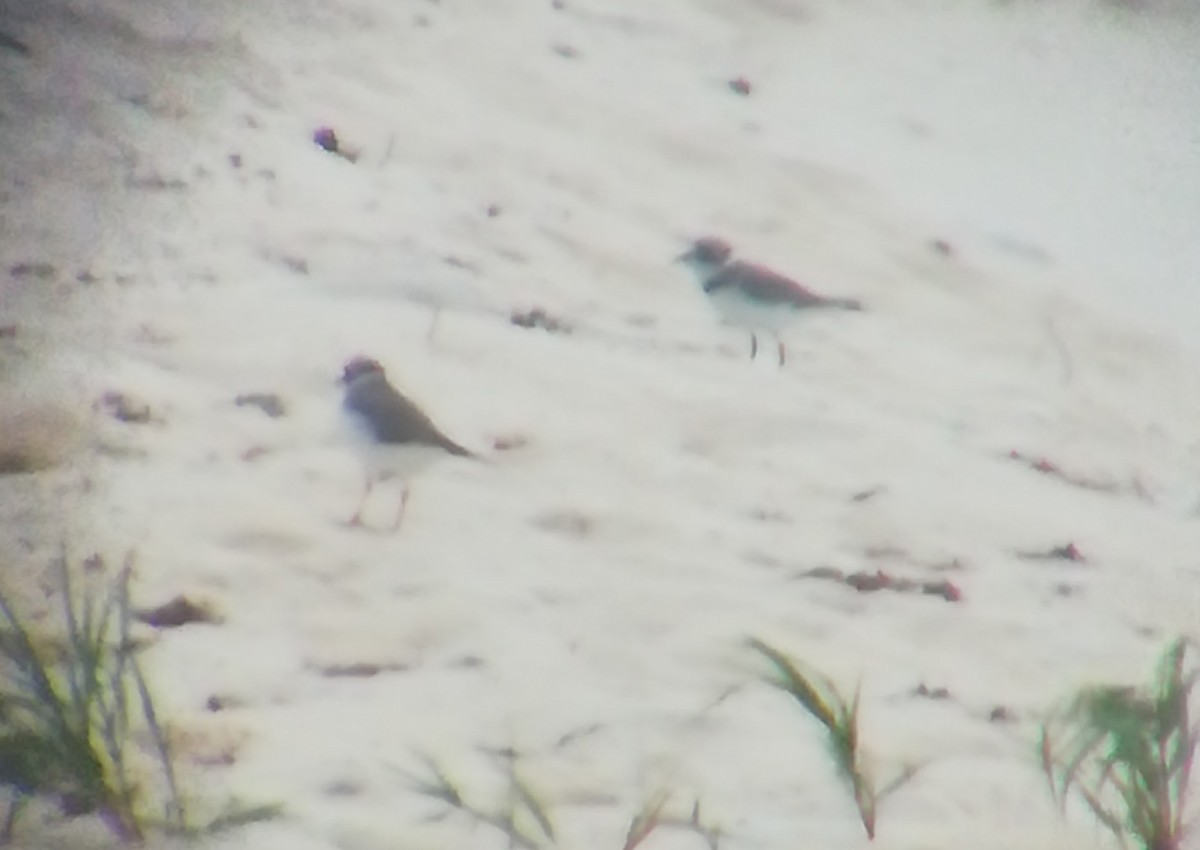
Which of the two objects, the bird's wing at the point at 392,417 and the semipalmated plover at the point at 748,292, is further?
the semipalmated plover at the point at 748,292

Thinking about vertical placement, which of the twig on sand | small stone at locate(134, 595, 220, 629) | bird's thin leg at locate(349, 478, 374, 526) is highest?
the twig on sand

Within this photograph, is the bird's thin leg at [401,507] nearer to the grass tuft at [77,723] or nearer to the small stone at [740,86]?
the grass tuft at [77,723]

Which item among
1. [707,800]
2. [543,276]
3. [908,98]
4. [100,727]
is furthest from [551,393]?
[908,98]

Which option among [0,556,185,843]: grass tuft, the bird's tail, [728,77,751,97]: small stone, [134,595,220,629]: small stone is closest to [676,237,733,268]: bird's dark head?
the bird's tail

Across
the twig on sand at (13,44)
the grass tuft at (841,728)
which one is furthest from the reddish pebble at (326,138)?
the grass tuft at (841,728)

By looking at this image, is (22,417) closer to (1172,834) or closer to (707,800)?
(707,800)

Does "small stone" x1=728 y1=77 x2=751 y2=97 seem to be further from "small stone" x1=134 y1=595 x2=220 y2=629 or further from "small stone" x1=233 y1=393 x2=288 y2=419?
"small stone" x1=134 y1=595 x2=220 y2=629
